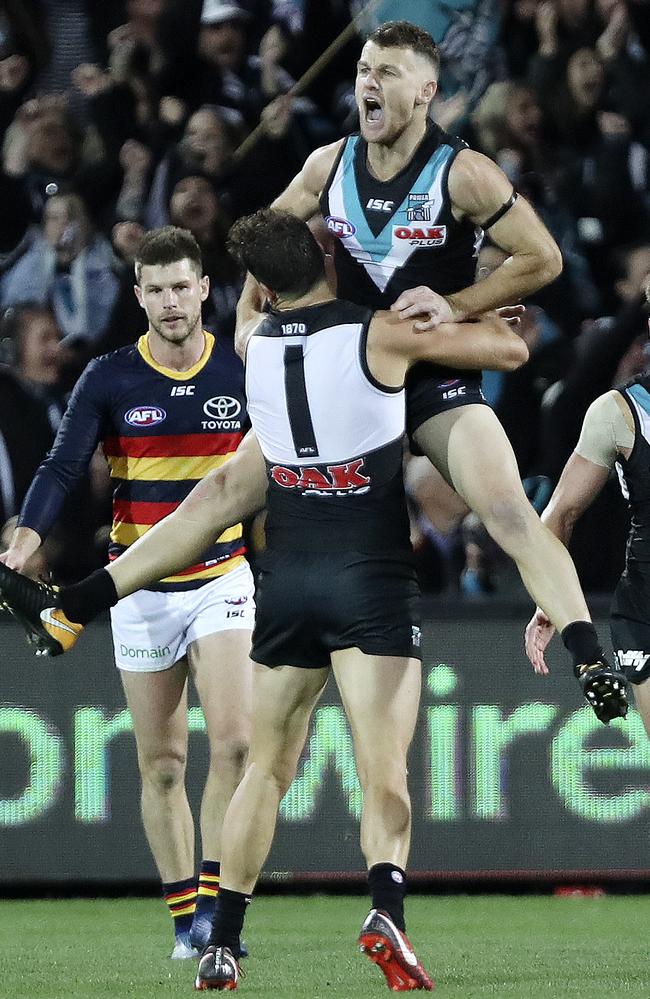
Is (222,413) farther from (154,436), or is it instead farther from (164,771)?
(164,771)

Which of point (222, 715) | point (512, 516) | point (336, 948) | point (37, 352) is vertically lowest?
point (336, 948)

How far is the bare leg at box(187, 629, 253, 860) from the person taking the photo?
5.92 m

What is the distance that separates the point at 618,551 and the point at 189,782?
247 cm

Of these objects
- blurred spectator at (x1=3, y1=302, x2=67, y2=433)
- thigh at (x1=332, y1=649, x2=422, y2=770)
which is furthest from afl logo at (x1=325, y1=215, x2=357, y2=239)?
blurred spectator at (x1=3, y1=302, x2=67, y2=433)

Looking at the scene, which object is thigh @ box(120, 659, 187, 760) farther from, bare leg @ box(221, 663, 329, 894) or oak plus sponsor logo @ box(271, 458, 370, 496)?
oak plus sponsor logo @ box(271, 458, 370, 496)

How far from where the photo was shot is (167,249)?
6055mm

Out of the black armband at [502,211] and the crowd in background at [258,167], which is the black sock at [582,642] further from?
the crowd in background at [258,167]

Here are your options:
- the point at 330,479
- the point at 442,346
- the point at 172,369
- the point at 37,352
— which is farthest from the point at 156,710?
the point at 37,352

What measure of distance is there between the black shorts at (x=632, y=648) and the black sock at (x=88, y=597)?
156 centimetres

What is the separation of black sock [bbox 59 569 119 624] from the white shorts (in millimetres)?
1186

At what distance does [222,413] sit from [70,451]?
578 millimetres

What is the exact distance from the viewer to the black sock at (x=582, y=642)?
175 inches

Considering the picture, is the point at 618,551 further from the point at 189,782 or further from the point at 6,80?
the point at 6,80

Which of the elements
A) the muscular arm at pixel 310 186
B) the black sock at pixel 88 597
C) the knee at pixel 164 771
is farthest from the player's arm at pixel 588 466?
the knee at pixel 164 771
